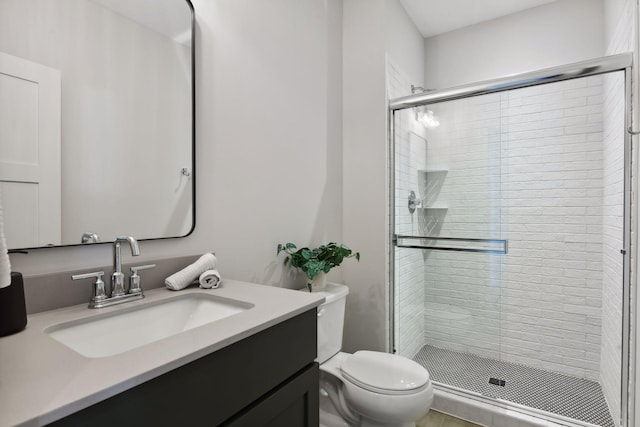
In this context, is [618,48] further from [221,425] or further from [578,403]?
A: [221,425]

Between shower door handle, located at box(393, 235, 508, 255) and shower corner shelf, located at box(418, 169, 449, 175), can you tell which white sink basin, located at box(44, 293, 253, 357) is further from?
shower corner shelf, located at box(418, 169, 449, 175)

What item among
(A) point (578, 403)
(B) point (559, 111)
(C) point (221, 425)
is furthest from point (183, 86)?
(A) point (578, 403)

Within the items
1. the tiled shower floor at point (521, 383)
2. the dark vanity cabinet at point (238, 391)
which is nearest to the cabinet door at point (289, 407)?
the dark vanity cabinet at point (238, 391)

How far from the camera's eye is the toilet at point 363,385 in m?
1.34

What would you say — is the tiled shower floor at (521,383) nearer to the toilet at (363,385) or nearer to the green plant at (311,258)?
the toilet at (363,385)

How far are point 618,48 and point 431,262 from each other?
154cm

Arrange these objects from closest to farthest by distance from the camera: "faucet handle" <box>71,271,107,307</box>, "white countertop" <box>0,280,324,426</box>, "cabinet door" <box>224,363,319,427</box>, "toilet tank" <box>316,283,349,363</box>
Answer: "white countertop" <box>0,280,324,426</box> → "cabinet door" <box>224,363,319,427</box> → "faucet handle" <box>71,271,107,307</box> → "toilet tank" <box>316,283,349,363</box>

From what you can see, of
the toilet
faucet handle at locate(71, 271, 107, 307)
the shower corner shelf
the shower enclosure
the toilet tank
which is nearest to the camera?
faucet handle at locate(71, 271, 107, 307)

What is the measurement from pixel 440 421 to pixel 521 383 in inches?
22.2

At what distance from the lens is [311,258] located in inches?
66.1

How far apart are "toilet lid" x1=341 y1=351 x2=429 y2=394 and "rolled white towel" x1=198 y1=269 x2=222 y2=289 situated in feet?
2.44

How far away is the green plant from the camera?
63.8 inches

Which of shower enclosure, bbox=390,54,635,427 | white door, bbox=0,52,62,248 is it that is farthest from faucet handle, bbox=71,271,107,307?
shower enclosure, bbox=390,54,635,427

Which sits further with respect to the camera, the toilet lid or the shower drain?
the shower drain
